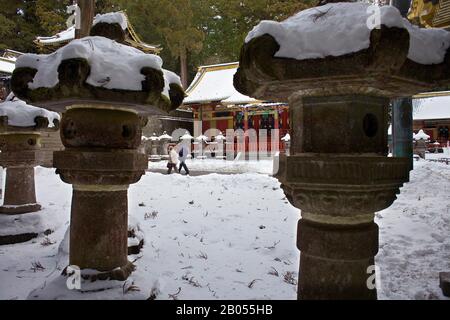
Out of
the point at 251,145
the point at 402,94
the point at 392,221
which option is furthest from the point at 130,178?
the point at 251,145

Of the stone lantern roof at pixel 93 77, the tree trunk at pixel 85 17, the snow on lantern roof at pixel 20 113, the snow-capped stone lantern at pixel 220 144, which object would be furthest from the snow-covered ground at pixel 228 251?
the snow-capped stone lantern at pixel 220 144

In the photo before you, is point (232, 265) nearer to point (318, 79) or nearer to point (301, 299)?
point (301, 299)

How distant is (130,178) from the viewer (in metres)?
2.70

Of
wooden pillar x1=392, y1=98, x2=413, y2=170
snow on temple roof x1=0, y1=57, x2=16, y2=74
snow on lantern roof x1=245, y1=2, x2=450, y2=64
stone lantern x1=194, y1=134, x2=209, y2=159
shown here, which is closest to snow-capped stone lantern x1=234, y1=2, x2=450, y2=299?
snow on lantern roof x1=245, y1=2, x2=450, y2=64

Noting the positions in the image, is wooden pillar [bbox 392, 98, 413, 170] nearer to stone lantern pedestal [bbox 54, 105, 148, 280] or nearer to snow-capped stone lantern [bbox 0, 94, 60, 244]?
stone lantern pedestal [bbox 54, 105, 148, 280]

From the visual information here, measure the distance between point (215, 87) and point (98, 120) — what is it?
2235cm

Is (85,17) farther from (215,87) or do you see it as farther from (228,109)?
(215,87)

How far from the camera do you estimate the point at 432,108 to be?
84.8 ft

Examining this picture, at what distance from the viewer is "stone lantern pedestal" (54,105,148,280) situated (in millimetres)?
2553

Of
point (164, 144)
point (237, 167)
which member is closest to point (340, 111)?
point (237, 167)

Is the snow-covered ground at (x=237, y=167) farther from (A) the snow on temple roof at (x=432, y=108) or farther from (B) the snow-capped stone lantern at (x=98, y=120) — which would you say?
(A) the snow on temple roof at (x=432, y=108)

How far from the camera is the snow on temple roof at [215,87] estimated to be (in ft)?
72.4
